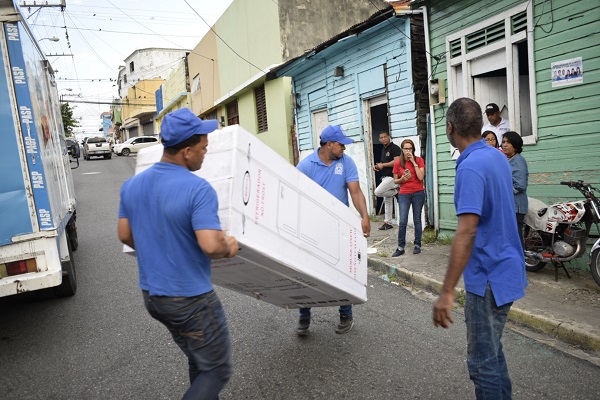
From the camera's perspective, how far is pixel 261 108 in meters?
18.6

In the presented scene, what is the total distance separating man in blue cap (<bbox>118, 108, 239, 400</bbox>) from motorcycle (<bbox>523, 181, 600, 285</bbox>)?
4322 mm

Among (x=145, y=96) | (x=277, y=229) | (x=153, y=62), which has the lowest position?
(x=277, y=229)

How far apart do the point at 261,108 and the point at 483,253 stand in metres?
16.6

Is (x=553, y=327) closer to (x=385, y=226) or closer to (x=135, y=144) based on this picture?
(x=385, y=226)

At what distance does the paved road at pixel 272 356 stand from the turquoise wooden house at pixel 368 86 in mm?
4669

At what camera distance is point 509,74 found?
22.5 feet

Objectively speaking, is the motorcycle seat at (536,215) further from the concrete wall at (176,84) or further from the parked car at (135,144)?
the parked car at (135,144)

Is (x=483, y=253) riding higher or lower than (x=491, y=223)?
lower

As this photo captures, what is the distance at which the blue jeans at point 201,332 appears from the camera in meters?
2.44

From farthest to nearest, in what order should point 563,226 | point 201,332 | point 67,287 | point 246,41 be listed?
point 246,41 < point 67,287 < point 563,226 < point 201,332

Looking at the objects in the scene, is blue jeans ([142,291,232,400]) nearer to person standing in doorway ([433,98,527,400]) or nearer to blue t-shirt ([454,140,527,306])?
person standing in doorway ([433,98,527,400])

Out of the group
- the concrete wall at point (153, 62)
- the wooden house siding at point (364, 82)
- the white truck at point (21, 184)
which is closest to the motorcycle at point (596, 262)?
the wooden house siding at point (364, 82)

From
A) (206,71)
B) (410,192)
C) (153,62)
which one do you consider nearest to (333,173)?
(410,192)

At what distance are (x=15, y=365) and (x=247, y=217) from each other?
302 cm
